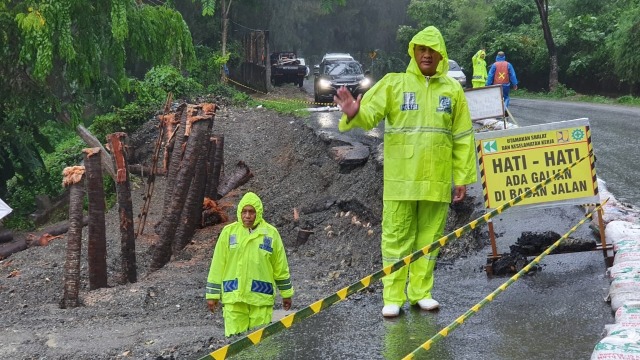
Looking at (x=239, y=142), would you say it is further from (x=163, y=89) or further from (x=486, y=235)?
(x=486, y=235)

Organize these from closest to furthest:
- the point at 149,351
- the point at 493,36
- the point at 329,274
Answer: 1. the point at 149,351
2. the point at 329,274
3. the point at 493,36

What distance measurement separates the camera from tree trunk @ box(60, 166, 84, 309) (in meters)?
9.16

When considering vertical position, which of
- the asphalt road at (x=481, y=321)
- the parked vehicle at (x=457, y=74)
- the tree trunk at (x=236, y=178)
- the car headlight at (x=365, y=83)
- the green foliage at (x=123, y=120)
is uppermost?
the asphalt road at (x=481, y=321)

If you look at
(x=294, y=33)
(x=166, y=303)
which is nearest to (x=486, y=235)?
(x=166, y=303)

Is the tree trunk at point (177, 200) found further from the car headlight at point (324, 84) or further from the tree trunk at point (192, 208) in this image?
the car headlight at point (324, 84)

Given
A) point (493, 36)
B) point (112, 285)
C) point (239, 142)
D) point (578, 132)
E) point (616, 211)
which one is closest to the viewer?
point (578, 132)

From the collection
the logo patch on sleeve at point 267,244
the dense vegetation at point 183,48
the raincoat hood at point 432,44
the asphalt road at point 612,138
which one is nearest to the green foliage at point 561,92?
the dense vegetation at point 183,48

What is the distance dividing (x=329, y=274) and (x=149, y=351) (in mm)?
3862

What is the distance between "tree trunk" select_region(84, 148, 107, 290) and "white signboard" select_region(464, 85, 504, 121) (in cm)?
622

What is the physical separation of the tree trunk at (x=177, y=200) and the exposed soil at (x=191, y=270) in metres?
0.19

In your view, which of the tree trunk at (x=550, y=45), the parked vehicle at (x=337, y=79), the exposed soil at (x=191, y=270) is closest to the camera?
the exposed soil at (x=191, y=270)

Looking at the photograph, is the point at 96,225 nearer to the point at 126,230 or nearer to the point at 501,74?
the point at 126,230

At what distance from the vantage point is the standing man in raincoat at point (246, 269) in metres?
5.96

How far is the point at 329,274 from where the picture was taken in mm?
9609
